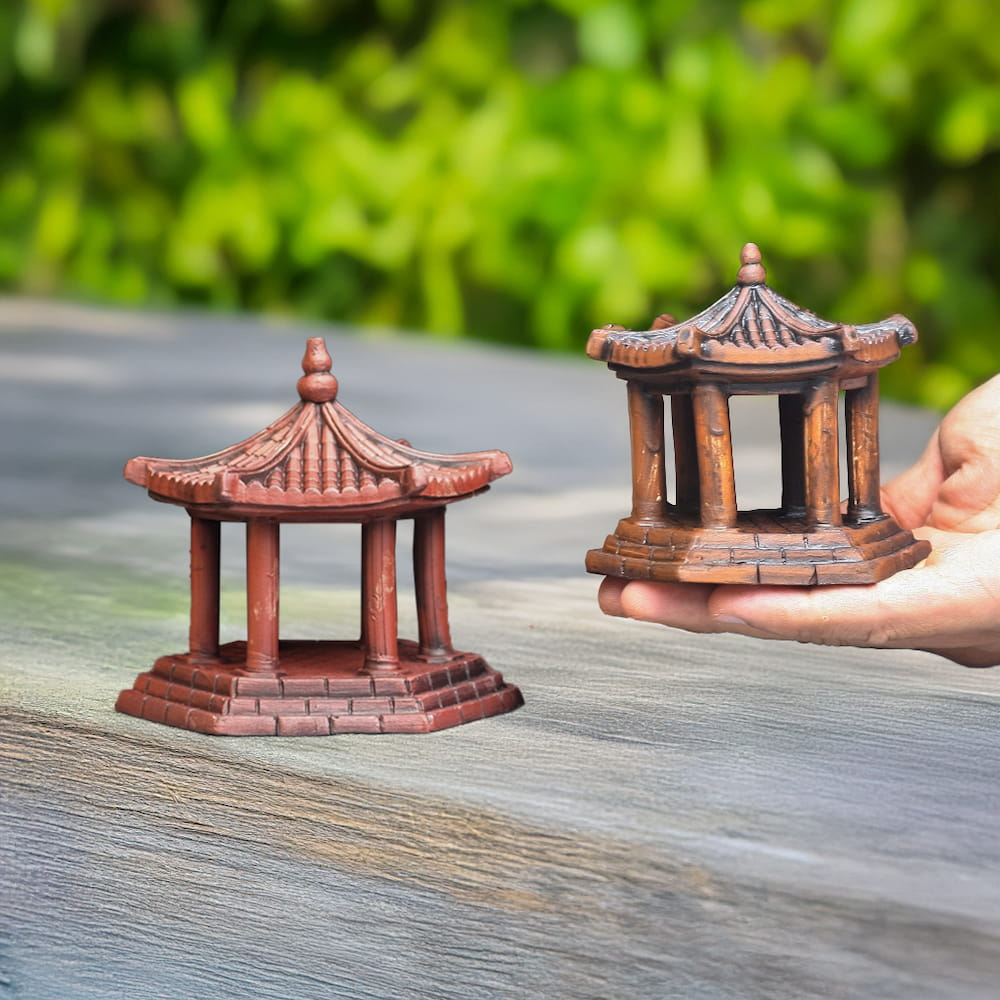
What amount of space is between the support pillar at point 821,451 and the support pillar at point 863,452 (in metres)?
0.08

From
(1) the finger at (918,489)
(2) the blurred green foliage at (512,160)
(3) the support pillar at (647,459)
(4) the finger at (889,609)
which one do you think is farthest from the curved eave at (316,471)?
(2) the blurred green foliage at (512,160)

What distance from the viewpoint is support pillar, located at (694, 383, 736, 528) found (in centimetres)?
173

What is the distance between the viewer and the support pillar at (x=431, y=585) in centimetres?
172

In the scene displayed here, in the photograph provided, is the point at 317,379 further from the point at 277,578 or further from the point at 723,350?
the point at 723,350

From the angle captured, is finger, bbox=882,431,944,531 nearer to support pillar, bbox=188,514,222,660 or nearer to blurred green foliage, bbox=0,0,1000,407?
support pillar, bbox=188,514,222,660

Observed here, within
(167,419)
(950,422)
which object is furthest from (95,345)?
(950,422)

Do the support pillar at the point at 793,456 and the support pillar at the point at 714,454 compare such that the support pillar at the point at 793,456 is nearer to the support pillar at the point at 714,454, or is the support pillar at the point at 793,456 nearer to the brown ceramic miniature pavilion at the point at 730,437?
the brown ceramic miniature pavilion at the point at 730,437

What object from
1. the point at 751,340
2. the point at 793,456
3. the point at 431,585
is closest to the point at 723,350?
the point at 751,340

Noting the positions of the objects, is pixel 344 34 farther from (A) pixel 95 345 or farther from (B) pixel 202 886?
(B) pixel 202 886

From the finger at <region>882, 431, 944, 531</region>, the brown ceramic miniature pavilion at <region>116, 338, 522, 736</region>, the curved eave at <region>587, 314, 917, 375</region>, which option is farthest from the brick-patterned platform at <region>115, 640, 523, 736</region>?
the finger at <region>882, 431, 944, 531</region>

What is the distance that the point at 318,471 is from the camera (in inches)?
64.2

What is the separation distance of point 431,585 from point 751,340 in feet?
1.46

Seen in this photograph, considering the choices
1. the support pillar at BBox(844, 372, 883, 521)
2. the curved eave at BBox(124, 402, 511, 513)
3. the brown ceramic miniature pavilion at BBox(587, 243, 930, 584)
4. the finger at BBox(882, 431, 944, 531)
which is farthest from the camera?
the finger at BBox(882, 431, 944, 531)

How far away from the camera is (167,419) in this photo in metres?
3.71
